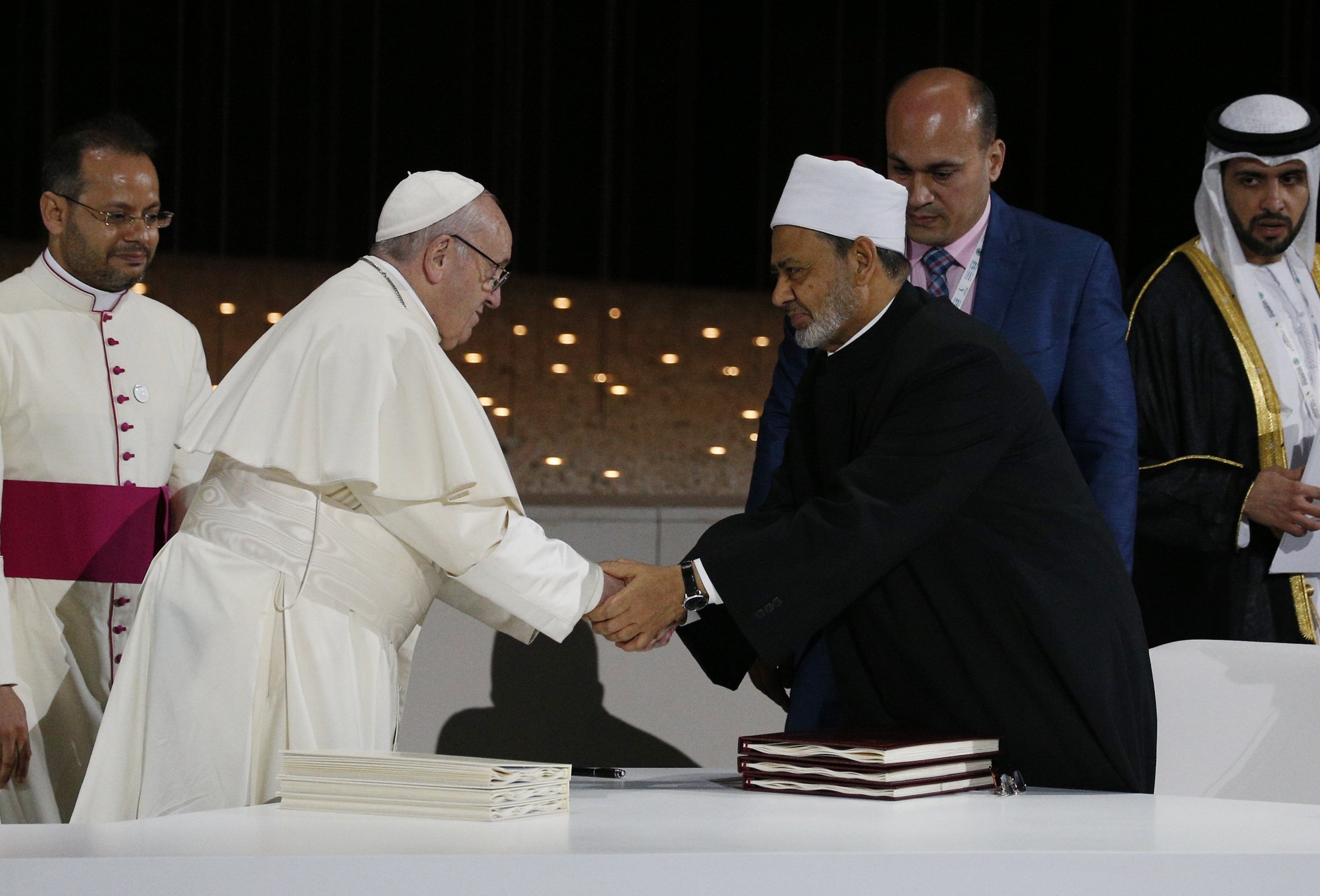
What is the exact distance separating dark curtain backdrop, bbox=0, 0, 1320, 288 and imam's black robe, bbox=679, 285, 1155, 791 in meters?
3.77

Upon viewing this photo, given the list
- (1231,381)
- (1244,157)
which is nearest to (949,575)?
(1231,381)

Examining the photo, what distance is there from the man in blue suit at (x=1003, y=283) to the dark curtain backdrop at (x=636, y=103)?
3.00m

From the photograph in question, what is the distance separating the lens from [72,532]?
2912 mm

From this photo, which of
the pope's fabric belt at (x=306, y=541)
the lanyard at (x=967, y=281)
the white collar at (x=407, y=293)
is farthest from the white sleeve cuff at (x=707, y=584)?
the lanyard at (x=967, y=281)

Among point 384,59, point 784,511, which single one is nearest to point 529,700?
point 784,511

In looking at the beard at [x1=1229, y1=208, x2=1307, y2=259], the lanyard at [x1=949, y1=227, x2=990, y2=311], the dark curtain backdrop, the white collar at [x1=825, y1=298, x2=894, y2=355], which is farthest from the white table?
the dark curtain backdrop

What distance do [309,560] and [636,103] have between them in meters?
4.00

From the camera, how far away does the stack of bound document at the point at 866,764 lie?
6.36 ft

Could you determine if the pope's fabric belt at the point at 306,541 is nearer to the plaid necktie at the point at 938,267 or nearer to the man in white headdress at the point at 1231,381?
the plaid necktie at the point at 938,267

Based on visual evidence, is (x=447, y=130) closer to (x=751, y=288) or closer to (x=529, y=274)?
(x=529, y=274)

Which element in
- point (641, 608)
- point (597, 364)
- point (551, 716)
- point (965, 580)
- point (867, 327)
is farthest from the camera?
point (597, 364)

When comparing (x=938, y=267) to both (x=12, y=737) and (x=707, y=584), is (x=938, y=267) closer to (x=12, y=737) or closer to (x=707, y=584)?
(x=707, y=584)

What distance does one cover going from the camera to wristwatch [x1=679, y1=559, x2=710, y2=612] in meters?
2.45

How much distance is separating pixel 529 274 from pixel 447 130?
2.03 ft
